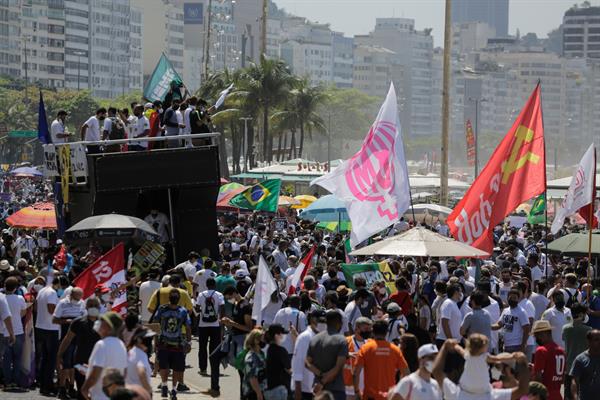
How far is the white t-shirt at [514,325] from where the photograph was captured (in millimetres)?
14930

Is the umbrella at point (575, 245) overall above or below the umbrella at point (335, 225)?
above

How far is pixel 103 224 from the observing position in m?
19.6

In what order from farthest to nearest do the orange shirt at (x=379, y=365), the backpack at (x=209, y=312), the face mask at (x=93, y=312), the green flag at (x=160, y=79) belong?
the green flag at (x=160, y=79) < the backpack at (x=209, y=312) < the face mask at (x=93, y=312) < the orange shirt at (x=379, y=365)

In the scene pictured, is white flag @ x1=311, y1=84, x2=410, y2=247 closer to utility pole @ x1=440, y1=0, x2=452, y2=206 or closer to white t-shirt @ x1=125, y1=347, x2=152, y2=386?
white t-shirt @ x1=125, y1=347, x2=152, y2=386

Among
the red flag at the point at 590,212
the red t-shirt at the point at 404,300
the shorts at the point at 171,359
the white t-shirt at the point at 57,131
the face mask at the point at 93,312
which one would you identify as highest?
the white t-shirt at the point at 57,131

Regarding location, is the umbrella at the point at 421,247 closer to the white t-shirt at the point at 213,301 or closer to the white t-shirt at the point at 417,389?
the white t-shirt at the point at 213,301

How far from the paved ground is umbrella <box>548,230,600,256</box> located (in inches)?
198

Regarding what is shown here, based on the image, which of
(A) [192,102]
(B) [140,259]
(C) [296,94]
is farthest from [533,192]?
(C) [296,94]

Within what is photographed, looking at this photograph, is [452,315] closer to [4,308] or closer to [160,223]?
[4,308]

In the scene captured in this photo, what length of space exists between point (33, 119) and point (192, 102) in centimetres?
10553

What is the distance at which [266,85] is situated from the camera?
7512cm

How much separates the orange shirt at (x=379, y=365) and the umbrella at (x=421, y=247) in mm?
4636

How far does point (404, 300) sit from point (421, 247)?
159 centimetres

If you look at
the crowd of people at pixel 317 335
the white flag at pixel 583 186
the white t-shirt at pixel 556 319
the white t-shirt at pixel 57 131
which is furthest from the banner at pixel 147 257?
the white t-shirt at pixel 556 319
